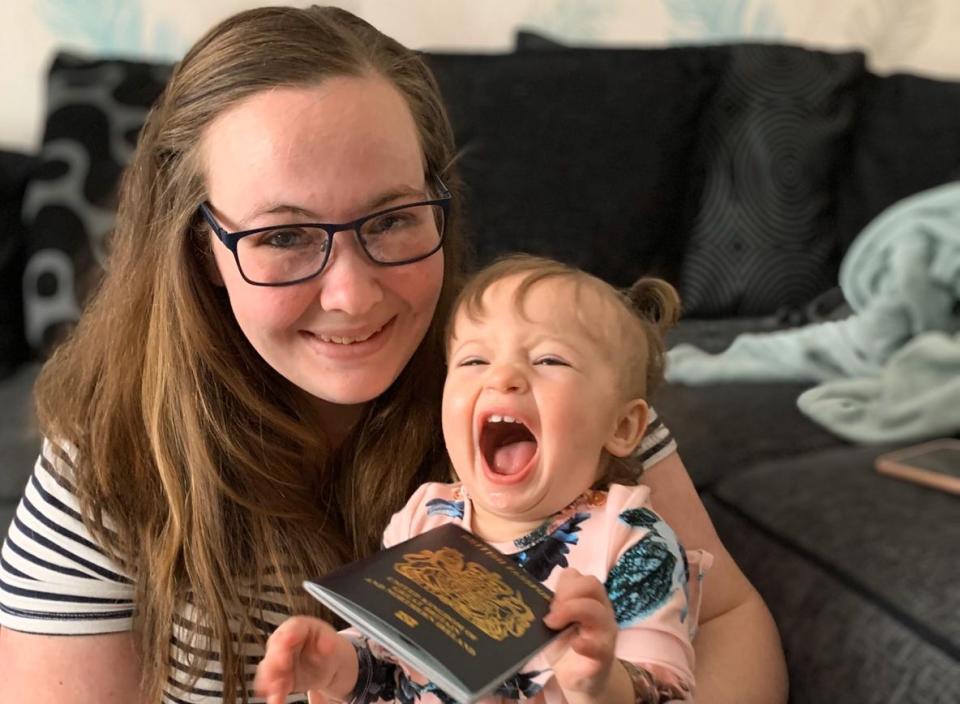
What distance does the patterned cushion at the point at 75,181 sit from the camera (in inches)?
78.4

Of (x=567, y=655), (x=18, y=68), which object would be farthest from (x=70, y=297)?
(x=567, y=655)

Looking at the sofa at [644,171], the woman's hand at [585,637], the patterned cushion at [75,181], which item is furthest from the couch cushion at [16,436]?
the woman's hand at [585,637]

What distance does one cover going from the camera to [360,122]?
936 mm

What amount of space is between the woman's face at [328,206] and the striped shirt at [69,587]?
263mm

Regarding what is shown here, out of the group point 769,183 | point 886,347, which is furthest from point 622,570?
point 769,183

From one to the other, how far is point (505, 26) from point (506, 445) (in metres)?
1.86

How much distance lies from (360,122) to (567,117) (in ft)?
4.09

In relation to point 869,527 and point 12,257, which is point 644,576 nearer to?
point 869,527

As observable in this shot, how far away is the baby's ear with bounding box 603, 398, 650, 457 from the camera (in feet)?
3.04

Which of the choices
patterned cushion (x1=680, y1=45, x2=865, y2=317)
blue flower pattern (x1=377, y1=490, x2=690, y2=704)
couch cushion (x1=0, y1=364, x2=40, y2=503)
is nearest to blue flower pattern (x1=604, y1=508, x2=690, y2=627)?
blue flower pattern (x1=377, y1=490, x2=690, y2=704)

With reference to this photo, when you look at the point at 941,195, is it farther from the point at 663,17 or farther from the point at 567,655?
the point at 567,655

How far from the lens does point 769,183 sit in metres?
2.18

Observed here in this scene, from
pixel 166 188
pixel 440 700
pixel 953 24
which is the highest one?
pixel 953 24

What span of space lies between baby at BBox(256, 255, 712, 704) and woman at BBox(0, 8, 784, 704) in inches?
4.2
